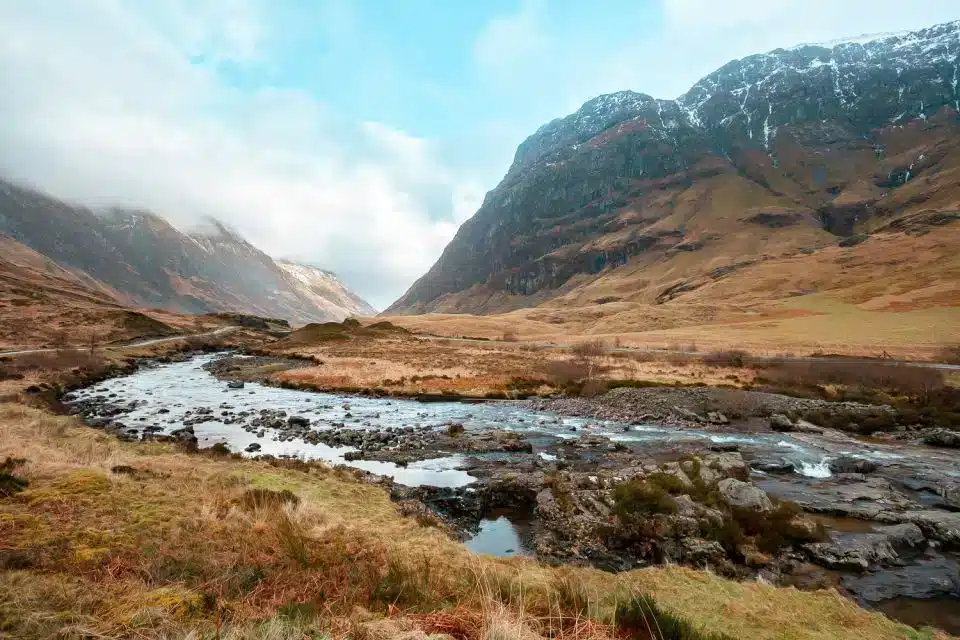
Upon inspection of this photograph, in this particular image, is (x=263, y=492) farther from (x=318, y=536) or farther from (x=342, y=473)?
Answer: (x=342, y=473)

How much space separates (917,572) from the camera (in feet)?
39.0

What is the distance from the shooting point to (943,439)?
84.2 ft

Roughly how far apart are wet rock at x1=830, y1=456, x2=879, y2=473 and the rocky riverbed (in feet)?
0.28

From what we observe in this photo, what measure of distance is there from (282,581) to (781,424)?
105 feet

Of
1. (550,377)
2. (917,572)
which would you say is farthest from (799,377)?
(917,572)

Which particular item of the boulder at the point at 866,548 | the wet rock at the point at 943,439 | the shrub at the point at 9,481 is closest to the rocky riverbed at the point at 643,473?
the boulder at the point at 866,548

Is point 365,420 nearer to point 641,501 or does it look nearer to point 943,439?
point 641,501

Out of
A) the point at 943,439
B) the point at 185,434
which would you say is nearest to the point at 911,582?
the point at 943,439

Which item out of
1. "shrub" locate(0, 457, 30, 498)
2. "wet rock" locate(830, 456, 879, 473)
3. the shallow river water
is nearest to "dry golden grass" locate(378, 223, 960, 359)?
the shallow river water

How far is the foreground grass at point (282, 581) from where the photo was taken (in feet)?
15.6

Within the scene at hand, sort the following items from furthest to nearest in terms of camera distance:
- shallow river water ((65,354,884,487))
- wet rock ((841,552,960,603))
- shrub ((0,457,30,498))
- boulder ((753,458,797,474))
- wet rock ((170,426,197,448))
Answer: wet rock ((170,426,197,448))
shallow river water ((65,354,884,487))
boulder ((753,458,797,474))
wet rock ((841,552,960,603))
shrub ((0,457,30,498))

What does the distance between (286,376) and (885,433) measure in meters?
49.2

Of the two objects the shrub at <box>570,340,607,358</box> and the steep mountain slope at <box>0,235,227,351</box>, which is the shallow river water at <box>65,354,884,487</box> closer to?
the shrub at <box>570,340,607,358</box>

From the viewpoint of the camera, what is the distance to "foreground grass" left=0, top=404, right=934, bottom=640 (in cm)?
Result: 476
